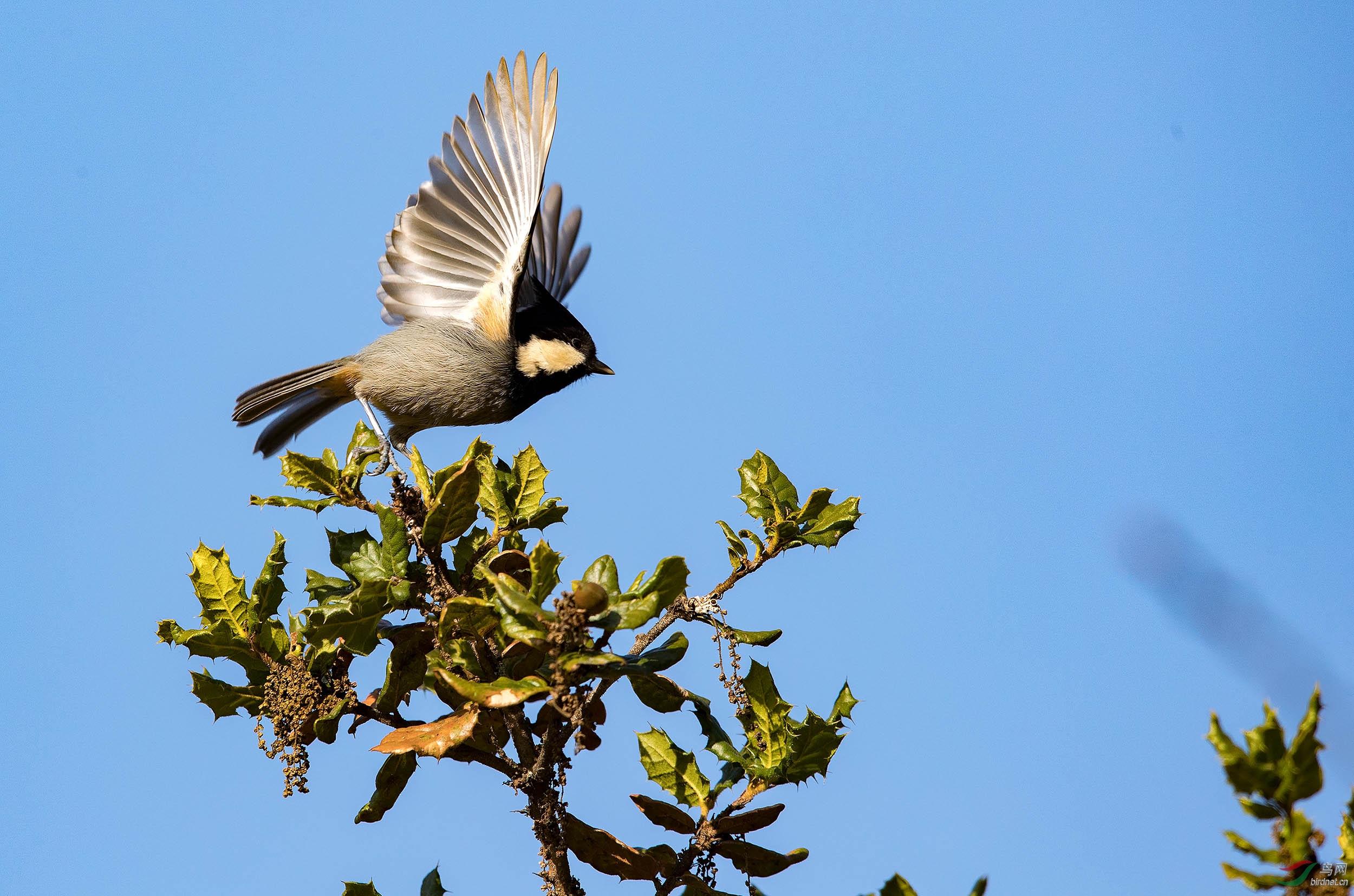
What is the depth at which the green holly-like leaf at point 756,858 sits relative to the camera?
9.38 feet

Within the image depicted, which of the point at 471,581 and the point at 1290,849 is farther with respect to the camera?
the point at 471,581

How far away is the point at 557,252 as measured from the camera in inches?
305

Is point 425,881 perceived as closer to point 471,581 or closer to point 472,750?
point 472,750

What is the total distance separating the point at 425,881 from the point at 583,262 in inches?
214

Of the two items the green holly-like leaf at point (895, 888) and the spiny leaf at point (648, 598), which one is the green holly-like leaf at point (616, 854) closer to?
the spiny leaf at point (648, 598)

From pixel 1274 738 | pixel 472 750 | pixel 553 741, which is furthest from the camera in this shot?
pixel 472 750

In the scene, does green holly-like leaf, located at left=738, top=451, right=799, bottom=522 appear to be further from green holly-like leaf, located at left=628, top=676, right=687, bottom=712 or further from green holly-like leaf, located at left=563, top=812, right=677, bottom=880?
green holly-like leaf, located at left=563, top=812, right=677, bottom=880

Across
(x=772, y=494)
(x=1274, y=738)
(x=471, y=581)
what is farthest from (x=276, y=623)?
(x=1274, y=738)

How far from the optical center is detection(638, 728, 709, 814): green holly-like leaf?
288cm

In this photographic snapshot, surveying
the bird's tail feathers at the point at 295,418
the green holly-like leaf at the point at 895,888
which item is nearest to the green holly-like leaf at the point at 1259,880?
the green holly-like leaf at the point at 895,888

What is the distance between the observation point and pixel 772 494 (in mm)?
3094

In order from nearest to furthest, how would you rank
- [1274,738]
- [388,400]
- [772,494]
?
1. [1274,738]
2. [772,494]
3. [388,400]

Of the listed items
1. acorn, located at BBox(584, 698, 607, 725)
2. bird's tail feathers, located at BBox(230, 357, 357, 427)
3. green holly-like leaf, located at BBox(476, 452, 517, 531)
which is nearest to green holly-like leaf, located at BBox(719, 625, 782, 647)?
acorn, located at BBox(584, 698, 607, 725)

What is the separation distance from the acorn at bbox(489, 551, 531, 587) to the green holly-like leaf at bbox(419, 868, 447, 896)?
78 cm
